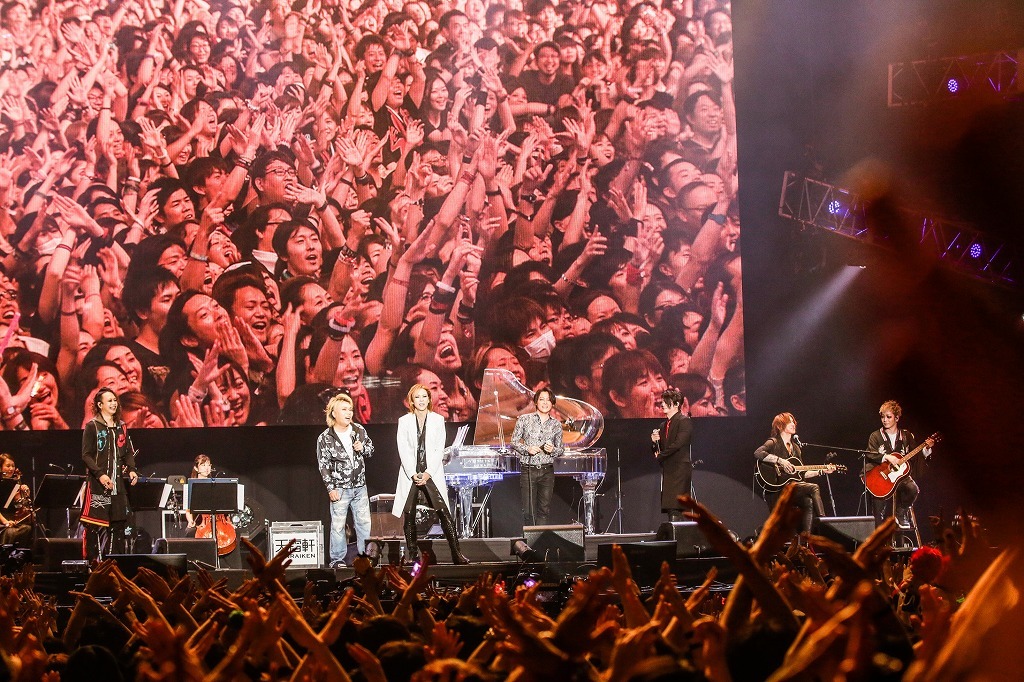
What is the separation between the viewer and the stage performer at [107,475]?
10219 mm

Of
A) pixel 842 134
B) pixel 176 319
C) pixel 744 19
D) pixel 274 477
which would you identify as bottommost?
pixel 274 477

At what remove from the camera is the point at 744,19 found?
1359 cm

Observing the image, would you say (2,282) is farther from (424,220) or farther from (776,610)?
(776,610)

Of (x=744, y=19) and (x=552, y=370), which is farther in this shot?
(x=744, y=19)

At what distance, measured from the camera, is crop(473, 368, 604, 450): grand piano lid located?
12.2m

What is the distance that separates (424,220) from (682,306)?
10.5 ft

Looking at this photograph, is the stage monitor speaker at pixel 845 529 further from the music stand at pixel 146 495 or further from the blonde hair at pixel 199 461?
the blonde hair at pixel 199 461

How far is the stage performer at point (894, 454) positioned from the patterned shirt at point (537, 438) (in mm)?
3435

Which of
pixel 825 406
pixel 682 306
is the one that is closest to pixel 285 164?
pixel 682 306

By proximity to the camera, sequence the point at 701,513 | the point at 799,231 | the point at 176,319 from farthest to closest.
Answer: the point at 799,231, the point at 176,319, the point at 701,513

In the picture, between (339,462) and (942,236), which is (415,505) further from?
(942,236)

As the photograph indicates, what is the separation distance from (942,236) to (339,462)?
7.25 meters

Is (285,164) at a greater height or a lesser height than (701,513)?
greater

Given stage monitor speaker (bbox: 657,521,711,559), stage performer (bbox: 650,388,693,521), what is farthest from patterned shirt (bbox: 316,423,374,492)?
stage monitor speaker (bbox: 657,521,711,559)
